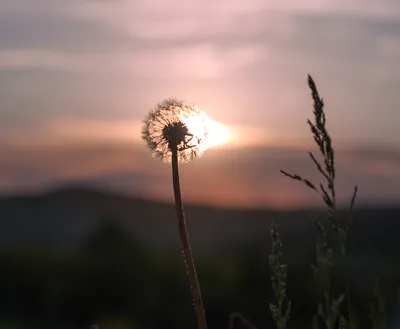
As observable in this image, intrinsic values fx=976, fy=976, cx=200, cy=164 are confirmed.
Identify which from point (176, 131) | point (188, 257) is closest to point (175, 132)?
point (176, 131)

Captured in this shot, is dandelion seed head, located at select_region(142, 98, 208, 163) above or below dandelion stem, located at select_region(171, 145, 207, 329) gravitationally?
above

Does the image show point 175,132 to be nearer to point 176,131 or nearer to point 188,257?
point 176,131

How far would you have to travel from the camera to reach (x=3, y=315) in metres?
35.0

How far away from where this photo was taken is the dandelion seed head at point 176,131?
9.89 feet

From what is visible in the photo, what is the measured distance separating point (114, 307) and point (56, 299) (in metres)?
2.08

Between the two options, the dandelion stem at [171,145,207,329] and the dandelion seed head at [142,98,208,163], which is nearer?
the dandelion stem at [171,145,207,329]

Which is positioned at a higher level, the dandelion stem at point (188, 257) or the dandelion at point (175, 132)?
the dandelion at point (175, 132)

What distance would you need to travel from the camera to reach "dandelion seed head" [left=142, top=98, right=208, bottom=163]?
9.89 feet

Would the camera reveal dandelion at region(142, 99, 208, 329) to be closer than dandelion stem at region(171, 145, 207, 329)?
No

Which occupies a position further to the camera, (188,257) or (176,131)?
(176,131)

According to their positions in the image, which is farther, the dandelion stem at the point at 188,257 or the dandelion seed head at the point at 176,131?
the dandelion seed head at the point at 176,131

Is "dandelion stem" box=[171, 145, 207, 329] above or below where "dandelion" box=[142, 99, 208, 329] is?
below

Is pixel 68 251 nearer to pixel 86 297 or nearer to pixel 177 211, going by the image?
pixel 86 297

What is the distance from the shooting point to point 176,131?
3.06m
